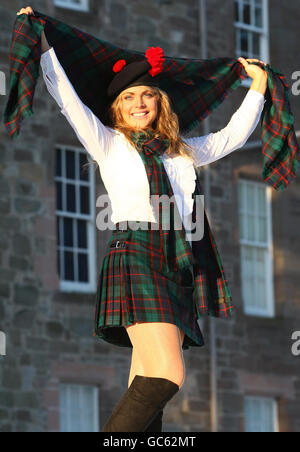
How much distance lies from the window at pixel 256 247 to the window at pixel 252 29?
2107mm

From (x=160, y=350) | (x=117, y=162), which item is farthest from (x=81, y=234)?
(x=160, y=350)

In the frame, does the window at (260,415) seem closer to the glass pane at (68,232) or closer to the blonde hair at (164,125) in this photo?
the glass pane at (68,232)

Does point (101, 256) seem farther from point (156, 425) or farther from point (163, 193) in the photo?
point (156, 425)

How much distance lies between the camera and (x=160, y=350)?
647 centimetres

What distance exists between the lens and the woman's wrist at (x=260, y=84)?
289 inches

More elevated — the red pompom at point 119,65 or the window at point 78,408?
the window at point 78,408

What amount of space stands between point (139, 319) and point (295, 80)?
1450 centimetres

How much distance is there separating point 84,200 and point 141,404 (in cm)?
1253

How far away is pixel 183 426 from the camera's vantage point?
63.7 feet

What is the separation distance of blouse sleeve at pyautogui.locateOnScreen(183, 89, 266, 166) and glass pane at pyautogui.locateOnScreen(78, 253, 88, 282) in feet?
38.0

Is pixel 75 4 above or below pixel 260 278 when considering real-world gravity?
above

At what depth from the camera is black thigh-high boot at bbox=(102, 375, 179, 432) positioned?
6.38 meters

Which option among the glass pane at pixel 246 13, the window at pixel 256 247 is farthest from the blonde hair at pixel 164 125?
the glass pane at pixel 246 13

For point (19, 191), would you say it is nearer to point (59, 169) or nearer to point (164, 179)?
point (59, 169)
